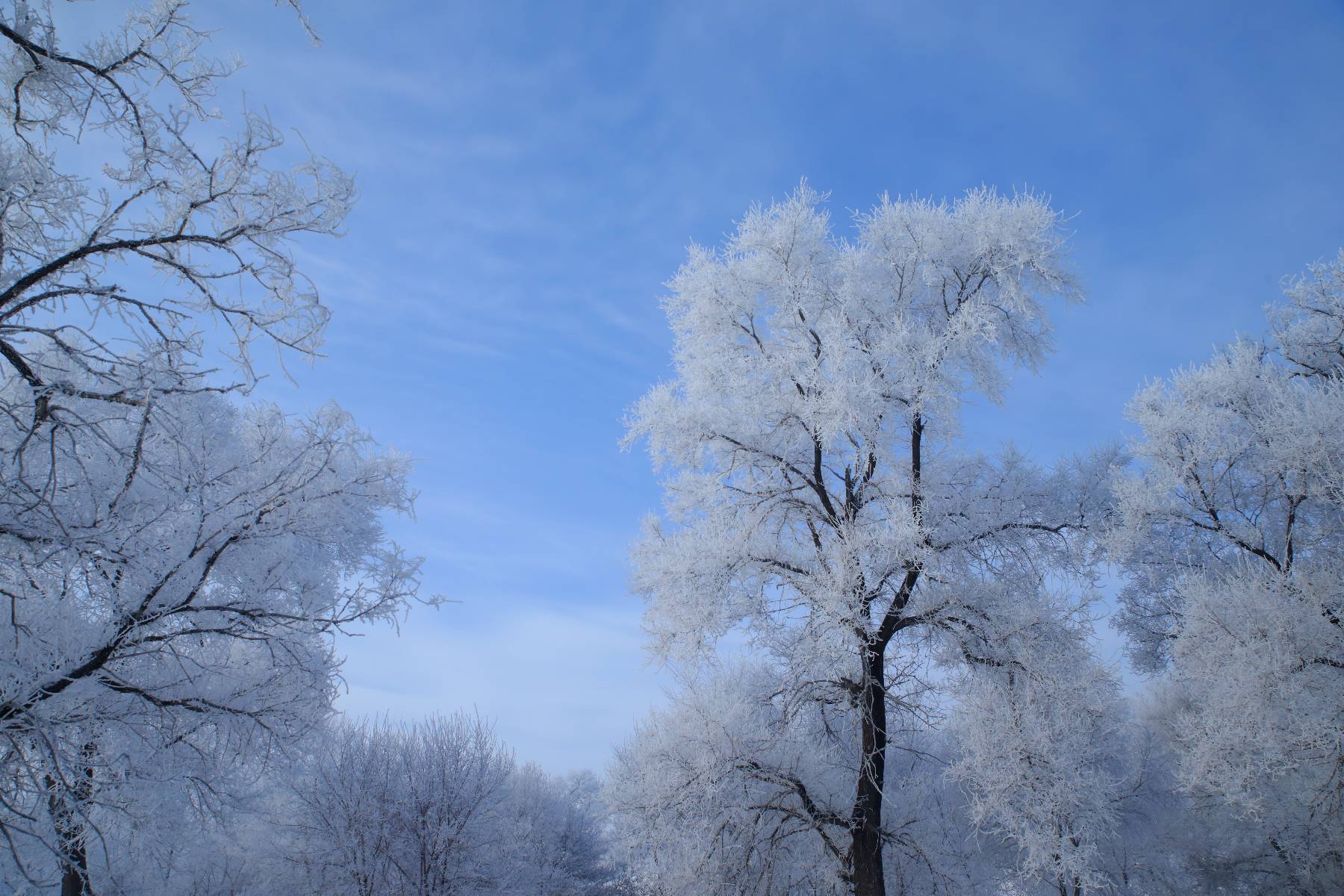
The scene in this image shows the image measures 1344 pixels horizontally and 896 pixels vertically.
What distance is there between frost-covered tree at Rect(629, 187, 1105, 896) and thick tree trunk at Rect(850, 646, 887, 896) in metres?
0.03

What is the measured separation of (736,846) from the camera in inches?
429

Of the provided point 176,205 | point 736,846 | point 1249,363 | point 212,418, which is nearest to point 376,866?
point 736,846

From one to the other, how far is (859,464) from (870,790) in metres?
4.17

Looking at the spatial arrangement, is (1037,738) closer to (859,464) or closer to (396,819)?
(859,464)

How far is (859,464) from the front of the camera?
34.1 feet

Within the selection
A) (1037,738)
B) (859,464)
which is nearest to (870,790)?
(1037,738)

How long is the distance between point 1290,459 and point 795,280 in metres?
8.65

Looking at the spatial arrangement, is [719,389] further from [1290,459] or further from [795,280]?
[1290,459]

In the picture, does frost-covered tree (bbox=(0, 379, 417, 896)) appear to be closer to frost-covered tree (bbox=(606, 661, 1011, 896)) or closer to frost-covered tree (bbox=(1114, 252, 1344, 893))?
frost-covered tree (bbox=(606, 661, 1011, 896))

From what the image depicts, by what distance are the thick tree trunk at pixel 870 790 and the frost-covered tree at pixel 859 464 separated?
3 centimetres

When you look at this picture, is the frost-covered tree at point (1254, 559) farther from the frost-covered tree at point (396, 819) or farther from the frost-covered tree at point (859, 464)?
the frost-covered tree at point (396, 819)

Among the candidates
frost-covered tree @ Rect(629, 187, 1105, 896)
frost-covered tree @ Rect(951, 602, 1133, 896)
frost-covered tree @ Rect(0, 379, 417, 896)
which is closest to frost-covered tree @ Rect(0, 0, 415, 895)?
frost-covered tree @ Rect(0, 379, 417, 896)

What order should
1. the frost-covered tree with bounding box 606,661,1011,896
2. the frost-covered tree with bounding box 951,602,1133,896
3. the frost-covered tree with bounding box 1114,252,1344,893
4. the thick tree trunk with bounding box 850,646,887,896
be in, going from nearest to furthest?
the thick tree trunk with bounding box 850,646,887,896, the frost-covered tree with bounding box 951,602,1133,896, the frost-covered tree with bounding box 606,661,1011,896, the frost-covered tree with bounding box 1114,252,1344,893

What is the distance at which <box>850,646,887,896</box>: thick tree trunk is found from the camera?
9414 millimetres
